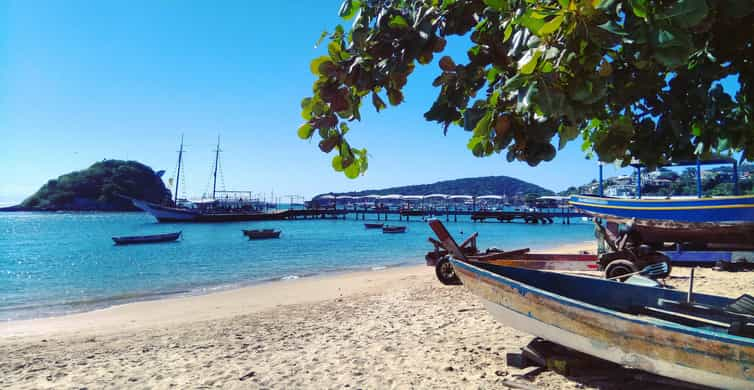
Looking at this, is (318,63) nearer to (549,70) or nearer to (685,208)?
(549,70)

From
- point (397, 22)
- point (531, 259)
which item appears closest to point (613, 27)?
A: point (397, 22)

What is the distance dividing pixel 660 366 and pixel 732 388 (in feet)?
1.37

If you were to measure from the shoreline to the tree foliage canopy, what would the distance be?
8.60 meters

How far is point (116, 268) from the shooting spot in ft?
72.4

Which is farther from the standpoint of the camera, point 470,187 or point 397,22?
point 470,187

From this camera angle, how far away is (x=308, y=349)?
566cm

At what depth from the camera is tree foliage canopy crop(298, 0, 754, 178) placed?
1218 mm

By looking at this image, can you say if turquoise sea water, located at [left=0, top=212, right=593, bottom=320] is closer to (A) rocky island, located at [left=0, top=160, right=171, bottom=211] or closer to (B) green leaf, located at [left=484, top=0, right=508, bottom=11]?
(B) green leaf, located at [left=484, top=0, right=508, bottom=11]

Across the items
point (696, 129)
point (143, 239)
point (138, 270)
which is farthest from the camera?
point (143, 239)

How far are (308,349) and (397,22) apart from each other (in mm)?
4934

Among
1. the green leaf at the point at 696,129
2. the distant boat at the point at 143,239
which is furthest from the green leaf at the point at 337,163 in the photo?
the distant boat at the point at 143,239

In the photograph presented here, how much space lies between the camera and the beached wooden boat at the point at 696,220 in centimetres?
1158

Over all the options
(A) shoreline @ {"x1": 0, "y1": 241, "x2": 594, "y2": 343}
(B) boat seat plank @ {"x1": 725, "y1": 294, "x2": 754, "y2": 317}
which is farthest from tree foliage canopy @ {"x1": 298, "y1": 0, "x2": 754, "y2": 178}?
(A) shoreline @ {"x1": 0, "y1": 241, "x2": 594, "y2": 343}

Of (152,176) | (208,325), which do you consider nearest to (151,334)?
(208,325)
